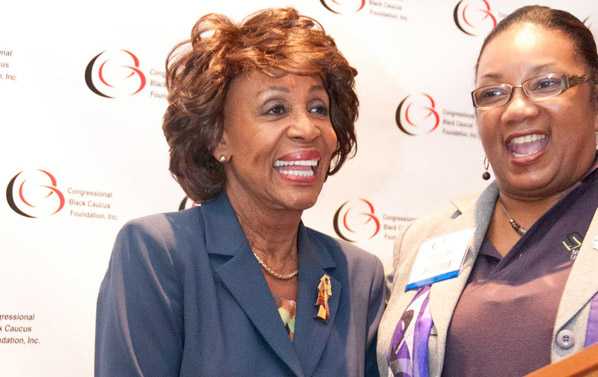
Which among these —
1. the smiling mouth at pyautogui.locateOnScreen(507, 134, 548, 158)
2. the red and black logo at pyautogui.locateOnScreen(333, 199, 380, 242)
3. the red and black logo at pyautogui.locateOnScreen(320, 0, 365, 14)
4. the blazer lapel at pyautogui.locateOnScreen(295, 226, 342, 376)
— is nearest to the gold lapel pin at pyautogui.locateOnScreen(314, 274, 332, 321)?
the blazer lapel at pyautogui.locateOnScreen(295, 226, 342, 376)

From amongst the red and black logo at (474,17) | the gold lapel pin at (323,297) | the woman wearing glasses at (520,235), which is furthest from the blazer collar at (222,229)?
the red and black logo at (474,17)

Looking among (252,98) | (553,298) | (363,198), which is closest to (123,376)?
(252,98)

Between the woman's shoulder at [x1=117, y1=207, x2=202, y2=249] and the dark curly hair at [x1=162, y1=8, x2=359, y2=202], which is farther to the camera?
the dark curly hair at [x1=162, y1=8, x2=359, y2=202]

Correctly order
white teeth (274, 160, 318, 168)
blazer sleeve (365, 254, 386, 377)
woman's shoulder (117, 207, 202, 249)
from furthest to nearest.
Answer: blazer sleeve (365, 254, 386, 377) → white teeth (274, 160, 318, 168) → woman's shoulder (117, 207, 202, 249)

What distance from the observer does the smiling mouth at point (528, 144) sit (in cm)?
235

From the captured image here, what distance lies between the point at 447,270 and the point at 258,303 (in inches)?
20.8

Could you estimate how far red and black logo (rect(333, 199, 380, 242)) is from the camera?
352cm

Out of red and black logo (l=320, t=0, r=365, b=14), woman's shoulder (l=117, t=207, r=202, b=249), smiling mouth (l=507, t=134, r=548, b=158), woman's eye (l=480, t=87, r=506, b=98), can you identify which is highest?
red and black logo (l=320, t=0, r=365, b=14)

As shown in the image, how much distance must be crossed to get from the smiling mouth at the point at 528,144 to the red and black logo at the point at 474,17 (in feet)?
4.97

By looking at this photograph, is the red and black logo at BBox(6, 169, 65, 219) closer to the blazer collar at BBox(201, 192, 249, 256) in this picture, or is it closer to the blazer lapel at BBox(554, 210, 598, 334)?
the blazer collar at BBox(201, 192, 249, 256)

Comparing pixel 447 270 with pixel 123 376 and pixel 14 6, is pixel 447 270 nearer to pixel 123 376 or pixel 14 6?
pixel 123 376

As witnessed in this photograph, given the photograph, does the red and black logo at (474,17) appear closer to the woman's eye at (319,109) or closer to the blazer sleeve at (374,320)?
the woman's eye at (319,109)

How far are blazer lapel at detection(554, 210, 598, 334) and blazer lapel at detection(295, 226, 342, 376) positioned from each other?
0.66m

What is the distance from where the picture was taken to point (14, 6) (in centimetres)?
301
